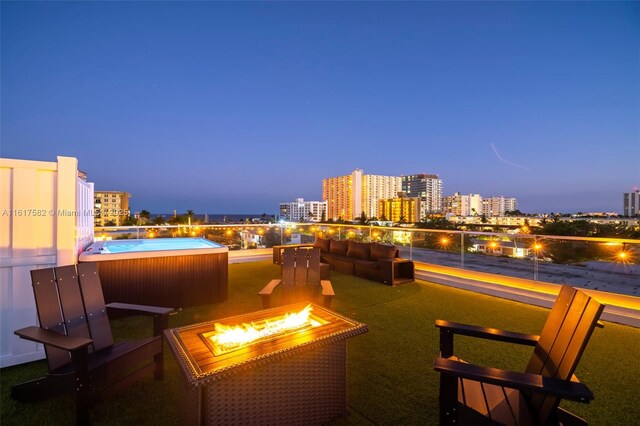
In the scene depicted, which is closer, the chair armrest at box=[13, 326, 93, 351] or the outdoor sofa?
the chair armrest at box=[13, 326, 93, 351]

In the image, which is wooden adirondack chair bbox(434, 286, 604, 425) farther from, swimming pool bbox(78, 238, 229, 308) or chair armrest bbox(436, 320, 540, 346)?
swimming pool bbox(78, 238, 229, 308)

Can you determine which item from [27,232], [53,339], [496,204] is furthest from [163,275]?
[496,204]

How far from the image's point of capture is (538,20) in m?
8.70

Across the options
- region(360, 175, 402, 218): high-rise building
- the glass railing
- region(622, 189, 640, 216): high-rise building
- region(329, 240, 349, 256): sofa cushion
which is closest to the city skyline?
region(622, 189, 640, 216): high-rise building

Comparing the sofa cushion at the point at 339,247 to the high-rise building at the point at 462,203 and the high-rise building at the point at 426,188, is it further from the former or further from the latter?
the high-rise building at the point at 462,203

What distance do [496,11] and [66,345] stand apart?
1298 centimetres

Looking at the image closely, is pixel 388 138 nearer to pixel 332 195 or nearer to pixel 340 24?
pixel 340 24

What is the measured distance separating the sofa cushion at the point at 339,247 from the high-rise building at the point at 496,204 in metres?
85.4

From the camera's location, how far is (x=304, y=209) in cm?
8819

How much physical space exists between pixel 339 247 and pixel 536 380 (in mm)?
6525

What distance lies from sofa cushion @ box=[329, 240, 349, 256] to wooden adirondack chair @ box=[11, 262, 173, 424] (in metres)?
5.55

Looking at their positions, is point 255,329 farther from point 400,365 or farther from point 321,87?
point 321,87

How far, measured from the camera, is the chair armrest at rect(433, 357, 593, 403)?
1229 mm

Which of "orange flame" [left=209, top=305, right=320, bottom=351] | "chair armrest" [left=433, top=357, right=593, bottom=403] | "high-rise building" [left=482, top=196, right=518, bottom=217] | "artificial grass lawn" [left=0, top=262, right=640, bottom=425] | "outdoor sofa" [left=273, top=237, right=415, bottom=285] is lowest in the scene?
"artificial grass lawn" [left=0, top=262, right=640, bottom=425]
